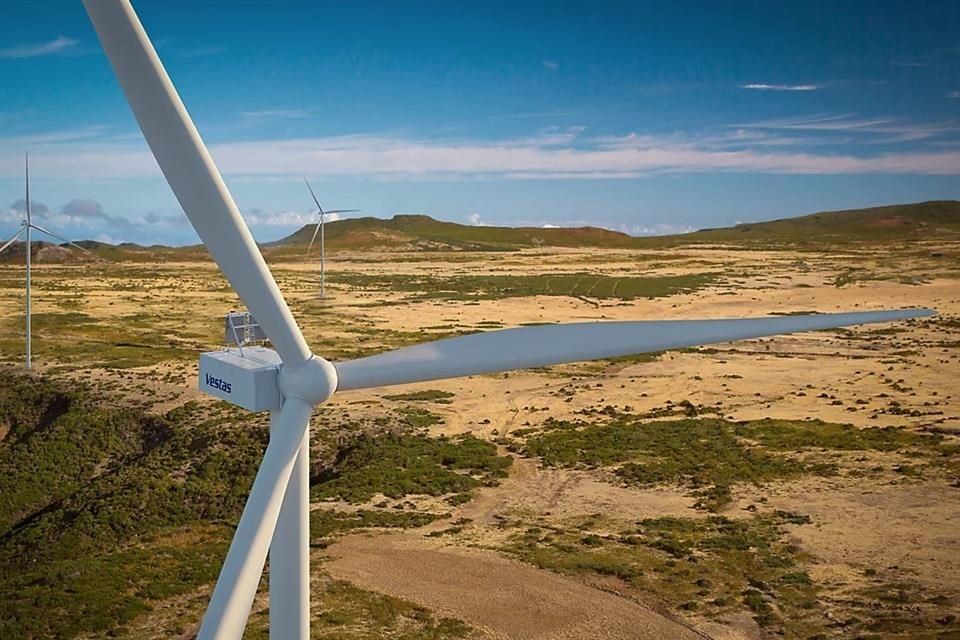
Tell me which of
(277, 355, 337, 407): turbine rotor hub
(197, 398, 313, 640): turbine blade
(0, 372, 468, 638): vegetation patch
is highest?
(277, 355, 337, 407): turbine rotor hub

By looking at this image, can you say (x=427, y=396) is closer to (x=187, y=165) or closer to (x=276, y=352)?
(x=276, y=352)

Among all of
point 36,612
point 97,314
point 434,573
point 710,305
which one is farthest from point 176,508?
point 710,305

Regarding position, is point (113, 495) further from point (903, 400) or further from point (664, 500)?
point (903, 400)

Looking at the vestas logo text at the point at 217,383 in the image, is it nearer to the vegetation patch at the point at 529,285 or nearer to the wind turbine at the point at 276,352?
the wind turbine at the point at 276,352

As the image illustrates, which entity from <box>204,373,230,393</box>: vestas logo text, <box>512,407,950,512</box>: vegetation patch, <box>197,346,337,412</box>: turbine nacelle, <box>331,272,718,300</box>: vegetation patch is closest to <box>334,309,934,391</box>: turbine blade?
<box>197,346,337,412</box>: turbine nacelle

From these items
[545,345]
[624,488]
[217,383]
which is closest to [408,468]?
[624,488]

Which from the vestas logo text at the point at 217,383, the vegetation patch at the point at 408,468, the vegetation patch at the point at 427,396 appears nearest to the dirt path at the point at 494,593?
the vegetation patch at the point at 408,468

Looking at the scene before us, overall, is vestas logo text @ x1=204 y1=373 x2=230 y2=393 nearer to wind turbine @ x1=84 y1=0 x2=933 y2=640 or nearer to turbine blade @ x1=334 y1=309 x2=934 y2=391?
wind turbine @ x1=84 y1=0 x2=933 y2=640
